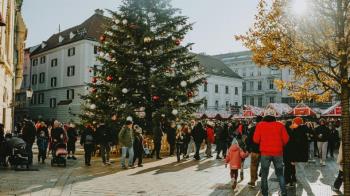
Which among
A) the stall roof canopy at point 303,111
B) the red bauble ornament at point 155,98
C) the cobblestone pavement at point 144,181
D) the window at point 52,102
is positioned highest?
the window at point 52,102

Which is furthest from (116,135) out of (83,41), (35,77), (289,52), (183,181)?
(35,77)

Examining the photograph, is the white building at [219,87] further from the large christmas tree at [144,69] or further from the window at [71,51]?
the large christmas tree at [144,69]

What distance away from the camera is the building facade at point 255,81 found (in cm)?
8850

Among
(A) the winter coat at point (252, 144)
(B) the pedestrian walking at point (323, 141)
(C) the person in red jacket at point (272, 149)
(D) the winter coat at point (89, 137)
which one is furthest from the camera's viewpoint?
(B) the pedestrian walking at point (323, 141)

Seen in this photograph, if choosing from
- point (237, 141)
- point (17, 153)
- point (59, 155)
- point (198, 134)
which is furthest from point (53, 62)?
point (237, 141)

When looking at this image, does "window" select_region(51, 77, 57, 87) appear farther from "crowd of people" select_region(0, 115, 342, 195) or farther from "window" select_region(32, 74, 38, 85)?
"crowd of people" select_region(0, 115, 342, 195)

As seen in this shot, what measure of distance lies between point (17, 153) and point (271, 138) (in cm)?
956

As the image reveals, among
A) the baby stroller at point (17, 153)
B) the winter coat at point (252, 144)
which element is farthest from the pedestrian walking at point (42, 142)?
the winter coat at point (252, 144)

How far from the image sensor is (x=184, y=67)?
24.0 m

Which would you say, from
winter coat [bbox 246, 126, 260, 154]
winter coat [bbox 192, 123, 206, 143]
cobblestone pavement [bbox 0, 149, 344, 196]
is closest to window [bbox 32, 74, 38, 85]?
winter coat [bbox 192, 123, 206, 143]

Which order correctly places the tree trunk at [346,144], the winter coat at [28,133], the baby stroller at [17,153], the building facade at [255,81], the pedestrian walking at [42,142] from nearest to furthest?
the tree trunk at [346,144]
the baby stroller at [17,153]
the winter coat at [28,133]
the pedestrian walking at [42,142]
the building facade at [255,81]

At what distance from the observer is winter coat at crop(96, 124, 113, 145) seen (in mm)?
16906

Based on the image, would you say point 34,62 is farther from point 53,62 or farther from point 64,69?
point 64,69

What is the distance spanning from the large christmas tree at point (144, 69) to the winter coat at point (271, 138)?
12.8 m
